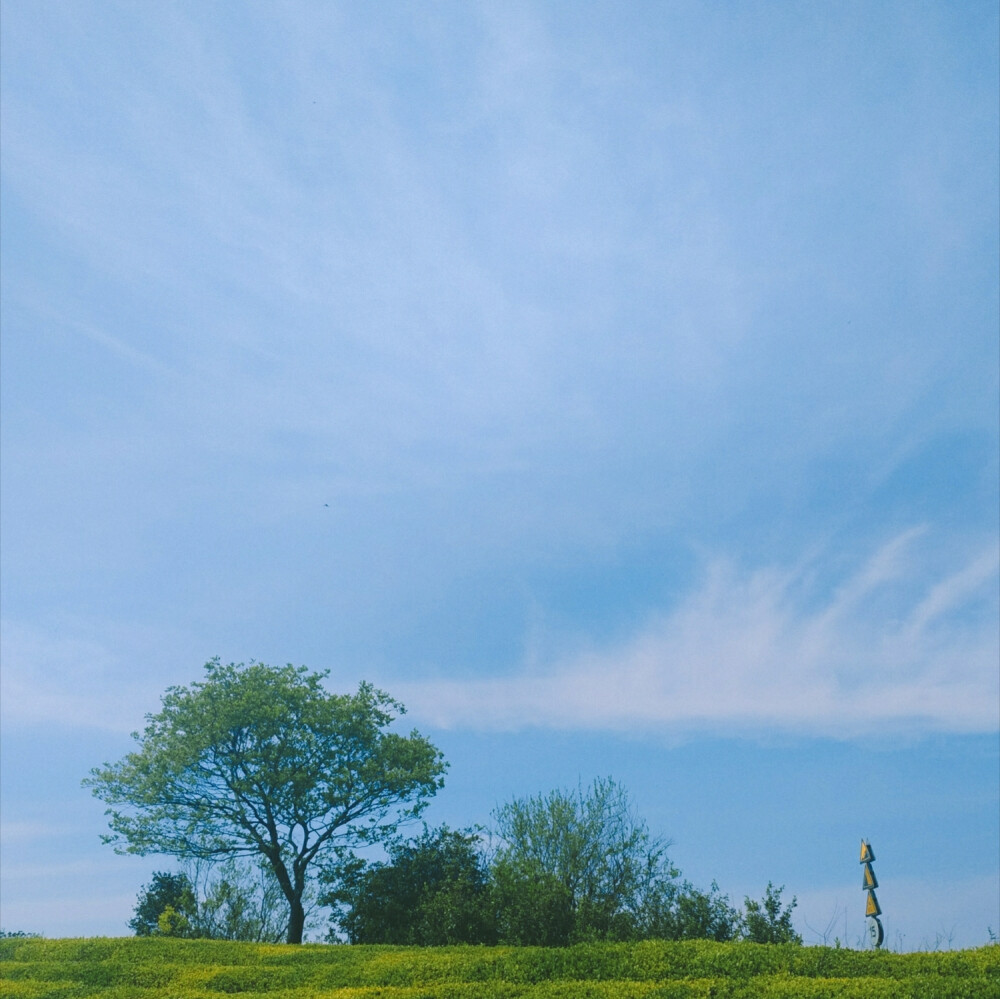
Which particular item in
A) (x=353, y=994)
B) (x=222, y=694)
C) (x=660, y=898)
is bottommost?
(x=353, y=994)

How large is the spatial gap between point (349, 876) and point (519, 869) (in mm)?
8402

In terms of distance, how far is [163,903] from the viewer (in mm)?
32656

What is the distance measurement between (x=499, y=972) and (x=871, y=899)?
9098 millimetres

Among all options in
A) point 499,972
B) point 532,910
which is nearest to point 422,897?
point 532,910

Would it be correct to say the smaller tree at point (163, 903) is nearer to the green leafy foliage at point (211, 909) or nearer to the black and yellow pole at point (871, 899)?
the green leafy foliage at point (211, 909)

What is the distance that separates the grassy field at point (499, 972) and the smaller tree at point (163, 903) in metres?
9.85

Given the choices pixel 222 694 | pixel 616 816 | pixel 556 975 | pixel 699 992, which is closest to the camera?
pixel 699 992

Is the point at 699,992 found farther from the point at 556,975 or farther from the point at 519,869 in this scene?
the point at 519,869

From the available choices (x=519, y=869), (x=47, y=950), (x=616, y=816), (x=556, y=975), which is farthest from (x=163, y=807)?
(x=556, y=975)

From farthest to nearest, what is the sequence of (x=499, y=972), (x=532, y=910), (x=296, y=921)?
1. (x=296, y=921)
2. (x=532, y=910)
3. (x=499, y=972)

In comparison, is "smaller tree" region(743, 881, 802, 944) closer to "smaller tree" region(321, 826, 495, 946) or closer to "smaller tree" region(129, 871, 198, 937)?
"smaller tree" region(321, 826, 495, 946)

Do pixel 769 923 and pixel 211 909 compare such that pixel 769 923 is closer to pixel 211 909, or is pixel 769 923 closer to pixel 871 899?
pixel 871 899

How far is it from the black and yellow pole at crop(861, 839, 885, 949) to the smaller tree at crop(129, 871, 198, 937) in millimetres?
23316

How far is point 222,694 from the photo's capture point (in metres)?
31.7
